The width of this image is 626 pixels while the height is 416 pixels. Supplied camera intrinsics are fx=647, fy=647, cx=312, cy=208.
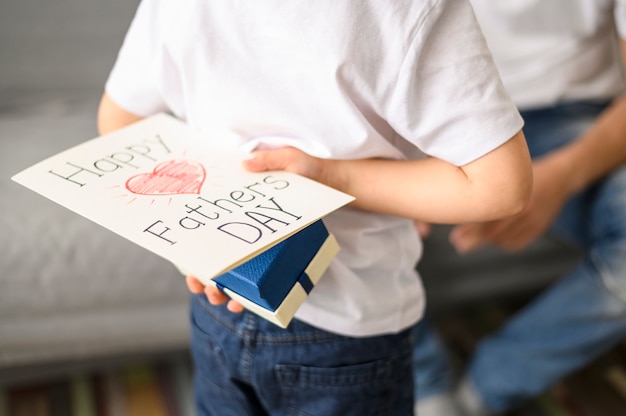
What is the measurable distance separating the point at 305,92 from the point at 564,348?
0.71m

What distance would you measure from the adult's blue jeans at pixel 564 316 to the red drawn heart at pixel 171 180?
690 mm

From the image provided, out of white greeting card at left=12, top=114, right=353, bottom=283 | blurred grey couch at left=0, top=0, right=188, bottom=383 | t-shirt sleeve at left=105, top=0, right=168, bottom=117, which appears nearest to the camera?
white greeting card at left=12, top=114, right=353, bottom=283

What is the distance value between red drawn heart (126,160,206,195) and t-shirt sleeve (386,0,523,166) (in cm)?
16

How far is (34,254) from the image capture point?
0.89m

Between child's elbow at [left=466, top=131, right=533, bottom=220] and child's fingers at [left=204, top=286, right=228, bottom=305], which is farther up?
child's elbow at [left=466, top=131, right=533, bottom=220]

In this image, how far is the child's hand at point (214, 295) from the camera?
0.54 metres

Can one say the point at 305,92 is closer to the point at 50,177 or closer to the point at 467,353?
the point at 50,177

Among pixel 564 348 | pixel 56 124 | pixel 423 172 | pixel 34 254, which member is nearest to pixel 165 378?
pixel 34 254

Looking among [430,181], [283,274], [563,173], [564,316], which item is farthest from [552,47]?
[283,274]

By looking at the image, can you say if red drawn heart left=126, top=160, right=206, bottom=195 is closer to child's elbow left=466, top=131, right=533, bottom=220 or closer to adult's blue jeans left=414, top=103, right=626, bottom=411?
child's elbow left=466, top=131, right=533, bottom=220

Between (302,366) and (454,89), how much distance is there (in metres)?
0.28

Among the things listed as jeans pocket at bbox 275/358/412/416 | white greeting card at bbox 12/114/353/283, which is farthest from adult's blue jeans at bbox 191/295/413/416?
white greeting card at bbox 12/114/353/283

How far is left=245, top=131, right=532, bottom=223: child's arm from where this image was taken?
0.46 meters

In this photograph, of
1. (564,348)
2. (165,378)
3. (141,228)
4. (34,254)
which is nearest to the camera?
(141,228)
